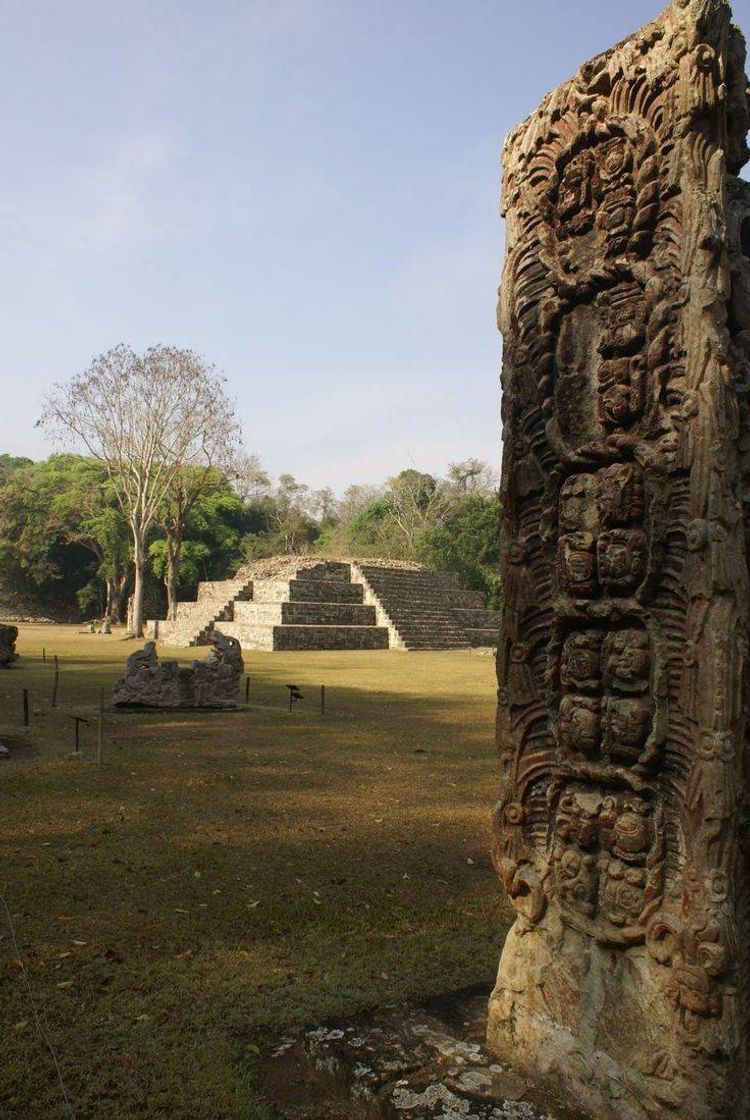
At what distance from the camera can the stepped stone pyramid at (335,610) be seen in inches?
1061

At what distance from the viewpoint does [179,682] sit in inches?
450

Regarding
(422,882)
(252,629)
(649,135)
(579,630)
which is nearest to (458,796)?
(422,882)

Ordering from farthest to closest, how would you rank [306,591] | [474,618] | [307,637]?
[474,618] < [306,591] < [307,637]

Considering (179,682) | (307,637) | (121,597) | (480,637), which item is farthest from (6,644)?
(121,597)

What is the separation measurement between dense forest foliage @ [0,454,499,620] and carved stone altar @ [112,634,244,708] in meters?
20.8

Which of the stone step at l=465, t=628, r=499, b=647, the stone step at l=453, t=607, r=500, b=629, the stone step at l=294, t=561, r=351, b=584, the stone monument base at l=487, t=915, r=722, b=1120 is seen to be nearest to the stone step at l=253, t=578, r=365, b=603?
the stone step at l=294, t=561, r=351, b=584

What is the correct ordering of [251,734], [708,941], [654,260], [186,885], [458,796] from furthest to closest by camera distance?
[251,734] → [458,796] → [186,885] → [654,260] → [708,941]

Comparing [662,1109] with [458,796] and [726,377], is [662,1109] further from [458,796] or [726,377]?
[458,796]

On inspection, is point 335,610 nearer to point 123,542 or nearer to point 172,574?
point 172,574

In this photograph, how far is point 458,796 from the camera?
272 inches

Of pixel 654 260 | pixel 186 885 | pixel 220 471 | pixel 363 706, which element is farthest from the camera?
pixel 220 471

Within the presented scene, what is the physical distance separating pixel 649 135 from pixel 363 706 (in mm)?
10323

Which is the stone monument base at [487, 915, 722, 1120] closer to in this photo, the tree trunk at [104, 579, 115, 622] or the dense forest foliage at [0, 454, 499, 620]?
the dense forest foliage at [0, 454, 499, 620]

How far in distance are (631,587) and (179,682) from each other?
9365 millimetres
